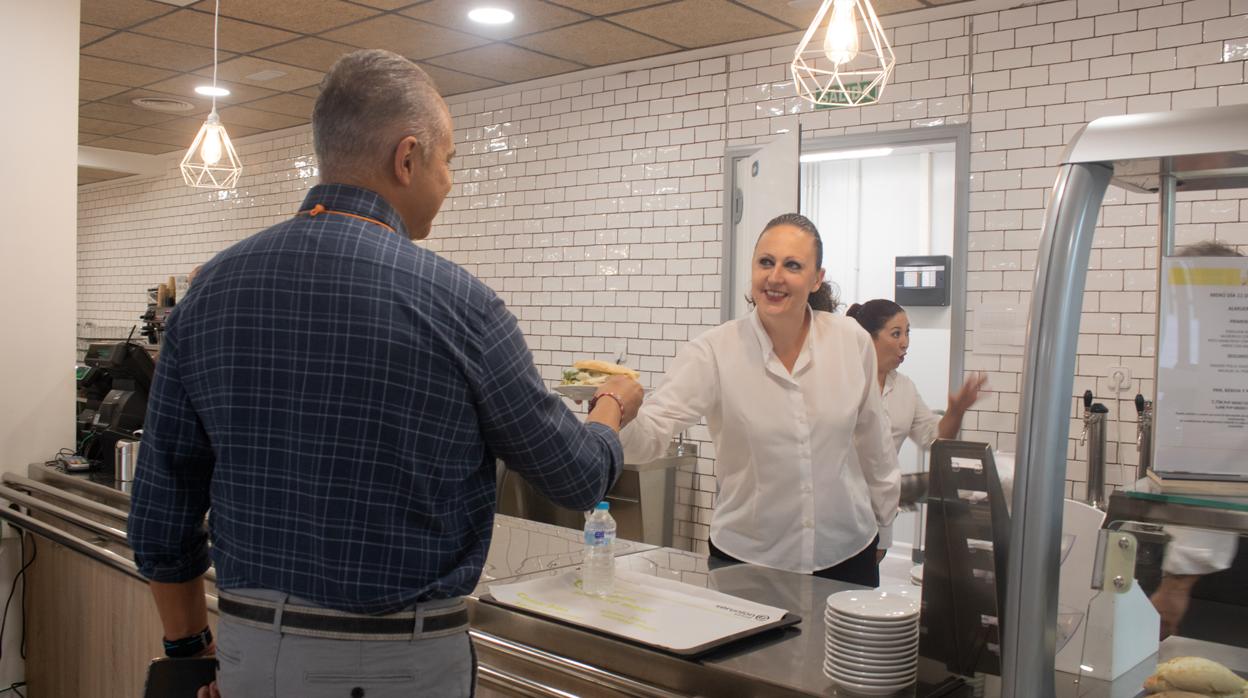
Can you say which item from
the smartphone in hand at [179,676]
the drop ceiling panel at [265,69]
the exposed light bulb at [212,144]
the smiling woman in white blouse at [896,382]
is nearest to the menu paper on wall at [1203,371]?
the smartphone in hand at [179,676]

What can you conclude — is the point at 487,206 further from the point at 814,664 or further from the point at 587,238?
the point at 814,664

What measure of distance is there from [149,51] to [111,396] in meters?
2.59

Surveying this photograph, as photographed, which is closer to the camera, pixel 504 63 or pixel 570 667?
pixel 570 667

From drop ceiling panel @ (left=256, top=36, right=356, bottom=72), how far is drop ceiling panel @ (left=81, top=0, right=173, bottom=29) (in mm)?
702

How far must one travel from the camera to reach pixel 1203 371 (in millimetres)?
1124

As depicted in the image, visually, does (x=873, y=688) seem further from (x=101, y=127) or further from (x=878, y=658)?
(x=101, y=127)

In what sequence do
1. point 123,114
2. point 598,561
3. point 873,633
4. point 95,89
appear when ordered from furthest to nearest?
1. point 123,114
2. point 95,89
3. point 598,561
4. point 873,633

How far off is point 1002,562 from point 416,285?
33.7 inches

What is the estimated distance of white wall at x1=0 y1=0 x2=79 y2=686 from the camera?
3.79 metres

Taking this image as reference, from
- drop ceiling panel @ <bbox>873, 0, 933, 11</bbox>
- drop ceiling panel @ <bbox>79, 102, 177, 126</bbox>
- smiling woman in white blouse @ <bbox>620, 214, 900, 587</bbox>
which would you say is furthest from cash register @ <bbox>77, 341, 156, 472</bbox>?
drop ceiling panel @ <bbox>79, 102, 177, 126</bbox>

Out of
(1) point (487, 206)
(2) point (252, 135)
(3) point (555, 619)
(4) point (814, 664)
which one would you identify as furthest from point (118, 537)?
(2) point (252, 135)

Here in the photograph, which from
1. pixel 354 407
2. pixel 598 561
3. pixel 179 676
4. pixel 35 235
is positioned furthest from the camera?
pixel 35 235

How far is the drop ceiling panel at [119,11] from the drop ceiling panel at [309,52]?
2.30 feet

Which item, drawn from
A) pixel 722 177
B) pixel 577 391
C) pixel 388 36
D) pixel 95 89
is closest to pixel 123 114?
pixel 95 89
